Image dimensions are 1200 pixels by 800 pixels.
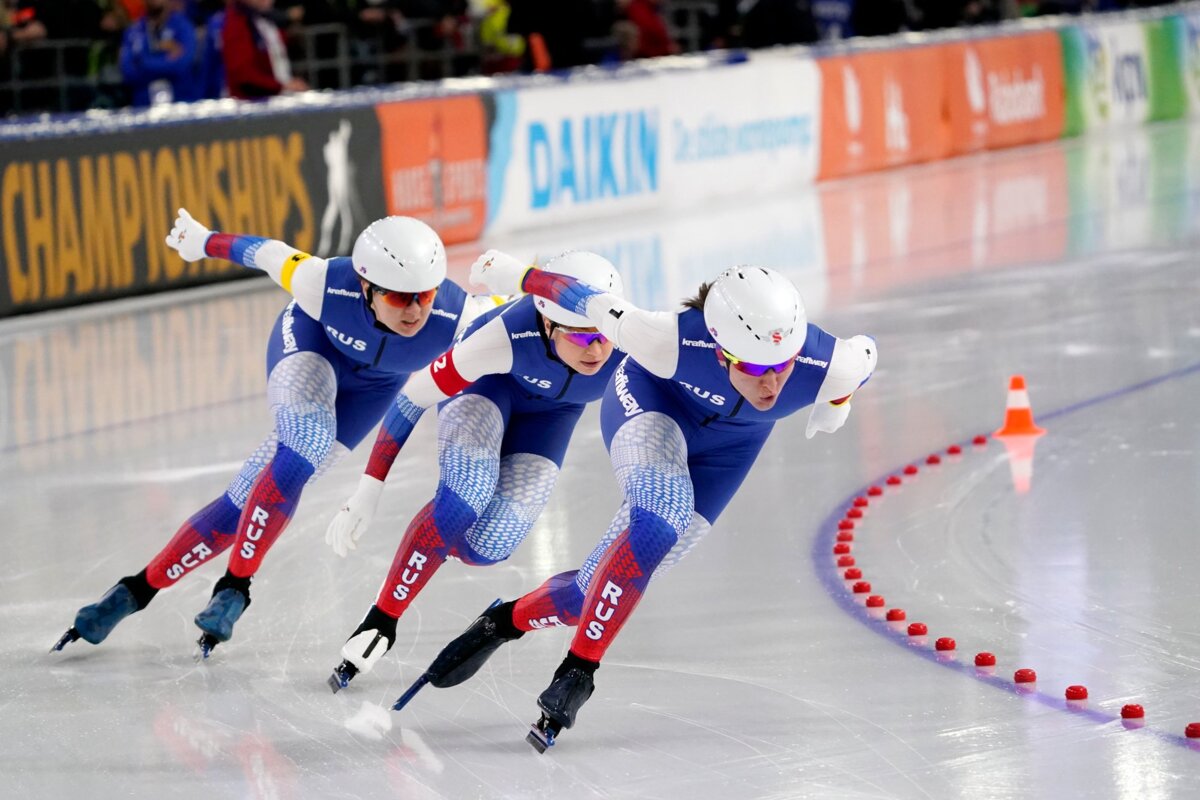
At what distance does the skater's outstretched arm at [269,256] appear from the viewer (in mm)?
5230

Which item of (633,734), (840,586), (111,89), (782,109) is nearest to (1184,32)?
(782,109)

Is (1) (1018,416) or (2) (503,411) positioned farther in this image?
(1) (1018,416)

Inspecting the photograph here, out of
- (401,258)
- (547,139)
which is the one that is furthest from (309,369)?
(547,139)

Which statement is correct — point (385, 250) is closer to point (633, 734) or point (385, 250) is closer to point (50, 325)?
point (633, 734)

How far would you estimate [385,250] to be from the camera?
16.3ft

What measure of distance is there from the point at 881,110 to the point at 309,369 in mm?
12555

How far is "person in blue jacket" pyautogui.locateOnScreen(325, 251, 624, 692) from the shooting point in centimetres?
481

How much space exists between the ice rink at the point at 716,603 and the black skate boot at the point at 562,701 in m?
0.06

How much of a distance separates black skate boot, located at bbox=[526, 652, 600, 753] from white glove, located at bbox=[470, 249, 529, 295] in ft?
3.71

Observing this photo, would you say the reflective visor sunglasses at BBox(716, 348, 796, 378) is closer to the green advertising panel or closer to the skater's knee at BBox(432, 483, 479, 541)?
the skater's knee at BBox(432, 483, 479, 541)

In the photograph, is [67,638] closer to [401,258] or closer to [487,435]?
[487,435]

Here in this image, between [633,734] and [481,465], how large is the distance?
2.83 ft

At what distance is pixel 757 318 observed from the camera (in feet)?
14.0

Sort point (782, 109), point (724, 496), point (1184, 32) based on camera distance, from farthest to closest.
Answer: point (1184, 32) → point (782, 109) → point (724, 496)
